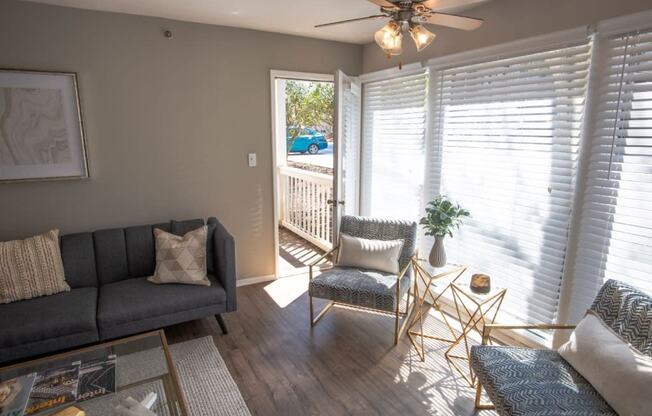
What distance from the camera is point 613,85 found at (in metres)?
2.08

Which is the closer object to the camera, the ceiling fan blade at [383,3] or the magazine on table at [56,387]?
the ceiling fan blade at [383,3]

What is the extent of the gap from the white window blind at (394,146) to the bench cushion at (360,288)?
903 millimetres

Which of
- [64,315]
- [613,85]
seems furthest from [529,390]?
[64,315]

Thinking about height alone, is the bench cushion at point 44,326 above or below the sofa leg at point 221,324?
above

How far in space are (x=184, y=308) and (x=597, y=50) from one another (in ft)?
10.0

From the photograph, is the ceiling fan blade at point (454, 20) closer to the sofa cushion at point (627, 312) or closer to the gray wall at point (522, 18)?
the gray wall at point (522, 18)

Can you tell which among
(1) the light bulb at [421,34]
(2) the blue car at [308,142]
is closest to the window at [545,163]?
(1) the light bulb at [421,34]

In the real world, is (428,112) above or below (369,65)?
below

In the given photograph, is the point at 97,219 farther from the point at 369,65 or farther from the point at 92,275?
the point at 369,65

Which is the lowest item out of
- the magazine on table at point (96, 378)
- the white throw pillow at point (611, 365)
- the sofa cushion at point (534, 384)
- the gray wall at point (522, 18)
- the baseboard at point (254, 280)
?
the baseboard at point (254, 280)

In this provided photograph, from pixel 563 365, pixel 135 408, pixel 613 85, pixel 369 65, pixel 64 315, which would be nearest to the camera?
Answer: pixel 135 408

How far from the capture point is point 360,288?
2789 mm

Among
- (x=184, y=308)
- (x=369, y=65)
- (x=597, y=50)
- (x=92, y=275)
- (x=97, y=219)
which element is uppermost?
(x=369, y=65)

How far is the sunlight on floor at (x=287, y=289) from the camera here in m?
3.55
